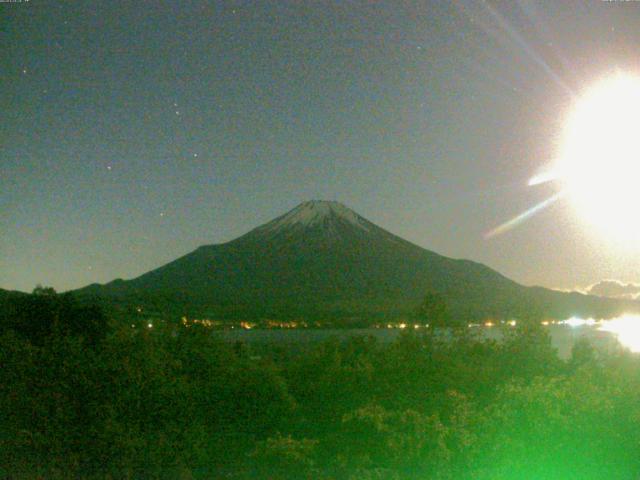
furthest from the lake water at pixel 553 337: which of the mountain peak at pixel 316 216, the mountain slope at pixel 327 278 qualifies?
the mountain peak at pixel 316 216

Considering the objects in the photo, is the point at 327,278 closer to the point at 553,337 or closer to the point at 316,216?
the point at 316,216

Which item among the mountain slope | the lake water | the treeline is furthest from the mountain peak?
the treeline

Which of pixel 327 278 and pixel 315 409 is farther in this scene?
pixel 327 278

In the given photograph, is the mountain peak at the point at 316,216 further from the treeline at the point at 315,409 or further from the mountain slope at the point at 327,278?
the treeline at the point at 315,409

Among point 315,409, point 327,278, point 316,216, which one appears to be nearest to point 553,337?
point 315,409

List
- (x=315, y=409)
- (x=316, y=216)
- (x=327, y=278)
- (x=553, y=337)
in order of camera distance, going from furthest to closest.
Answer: (x=316, y=216) < (x=327, y=278) < (x=553, y=337) < (x=315, y=409)

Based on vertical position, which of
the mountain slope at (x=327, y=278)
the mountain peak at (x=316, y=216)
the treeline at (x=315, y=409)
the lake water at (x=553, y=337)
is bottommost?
the treeline at (x=315, y=409)
